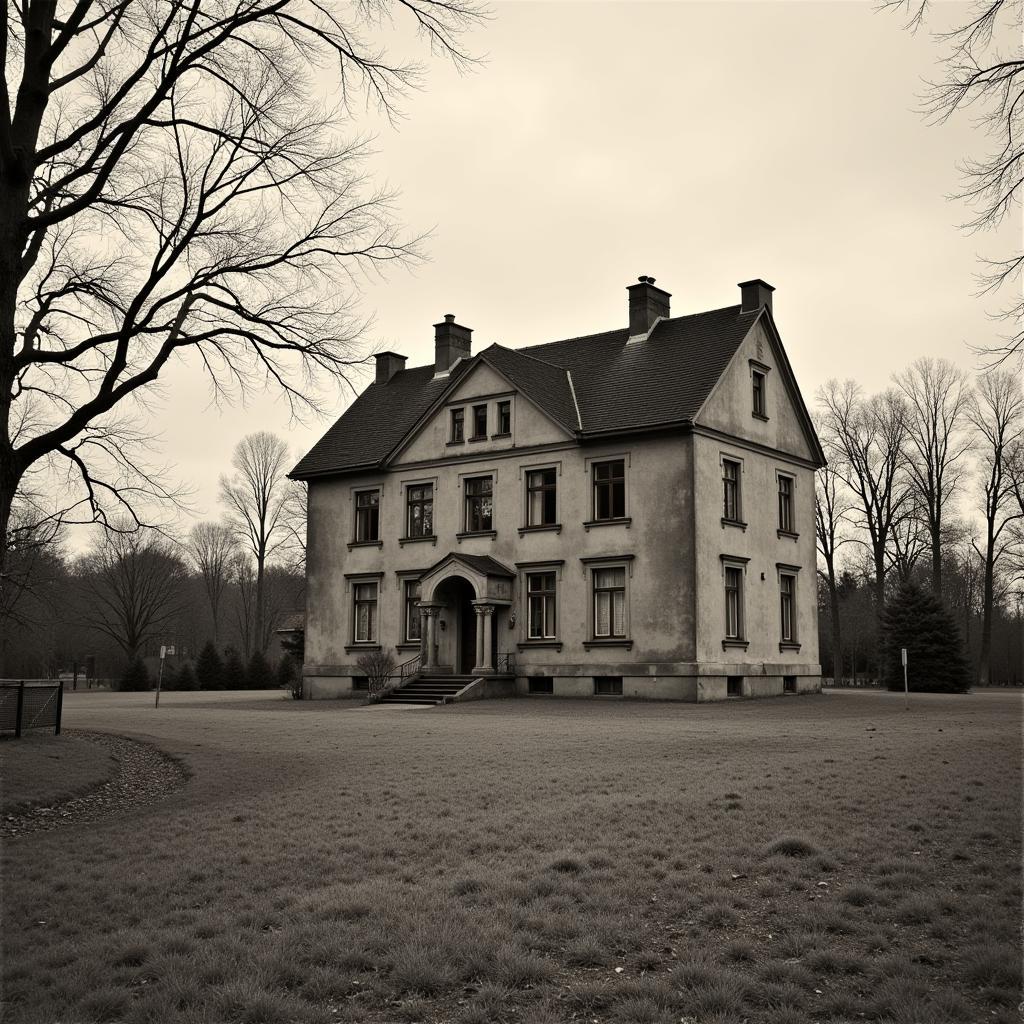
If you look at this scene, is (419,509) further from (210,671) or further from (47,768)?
(210,671)

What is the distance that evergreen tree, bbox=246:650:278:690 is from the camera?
2212 inches

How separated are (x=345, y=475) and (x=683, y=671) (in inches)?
592

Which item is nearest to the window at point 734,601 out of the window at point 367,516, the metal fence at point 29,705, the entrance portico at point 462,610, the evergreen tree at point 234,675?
the entrance portico at point 462,610

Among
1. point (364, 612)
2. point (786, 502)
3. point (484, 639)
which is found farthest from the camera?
point (364, 612)

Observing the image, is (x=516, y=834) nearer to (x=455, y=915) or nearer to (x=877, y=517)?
(x=455, y=915)

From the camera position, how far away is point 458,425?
3553 cm

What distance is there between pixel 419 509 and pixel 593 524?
7308 mm

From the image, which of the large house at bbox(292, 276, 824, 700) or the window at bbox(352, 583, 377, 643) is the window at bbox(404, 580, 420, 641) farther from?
the window at bbox(352, 583, 377, 643)

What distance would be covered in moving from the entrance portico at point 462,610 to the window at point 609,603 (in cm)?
298

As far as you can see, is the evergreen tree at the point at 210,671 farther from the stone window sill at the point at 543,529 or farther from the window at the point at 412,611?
the stone window sill at the point at 543,529

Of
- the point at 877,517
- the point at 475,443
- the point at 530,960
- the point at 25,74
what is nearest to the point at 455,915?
the point at 530,960

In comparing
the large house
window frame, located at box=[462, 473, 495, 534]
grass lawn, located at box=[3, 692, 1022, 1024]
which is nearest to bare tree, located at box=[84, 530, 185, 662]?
the large house

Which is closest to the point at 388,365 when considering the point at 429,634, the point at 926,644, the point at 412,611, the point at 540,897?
the point at 412,611

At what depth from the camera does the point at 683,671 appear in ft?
97.1
